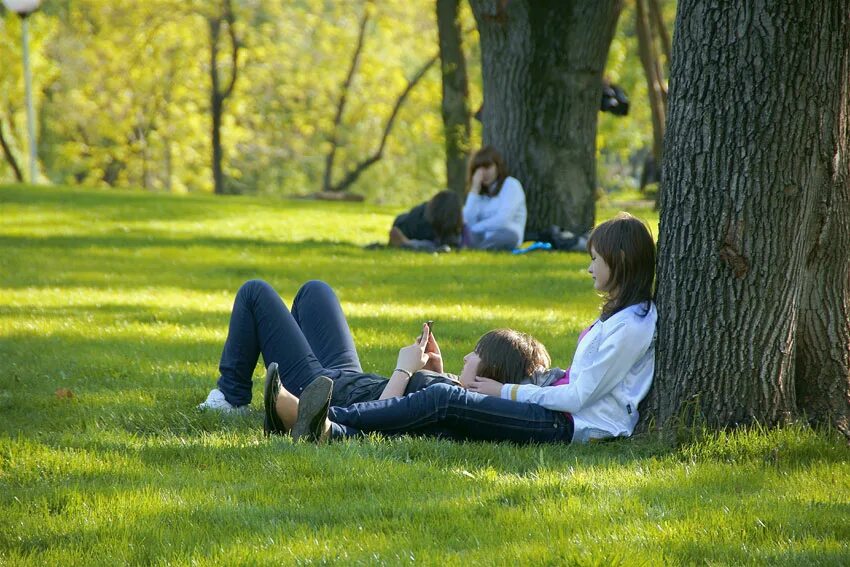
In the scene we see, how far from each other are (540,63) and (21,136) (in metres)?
36.0

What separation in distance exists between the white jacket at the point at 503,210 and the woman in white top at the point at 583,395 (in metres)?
8.07

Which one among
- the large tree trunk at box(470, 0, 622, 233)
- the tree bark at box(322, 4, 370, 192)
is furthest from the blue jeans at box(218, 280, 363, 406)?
the tree bark at box(322, 4, 370, 192)

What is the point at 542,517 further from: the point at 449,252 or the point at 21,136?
the point at 21,136

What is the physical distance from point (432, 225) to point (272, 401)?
912 cm

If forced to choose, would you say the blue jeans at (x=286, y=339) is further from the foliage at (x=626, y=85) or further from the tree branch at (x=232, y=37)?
the tree branch at (x=232, y=37)

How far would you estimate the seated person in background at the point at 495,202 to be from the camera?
13266mm

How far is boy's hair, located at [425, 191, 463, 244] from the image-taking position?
532 inches

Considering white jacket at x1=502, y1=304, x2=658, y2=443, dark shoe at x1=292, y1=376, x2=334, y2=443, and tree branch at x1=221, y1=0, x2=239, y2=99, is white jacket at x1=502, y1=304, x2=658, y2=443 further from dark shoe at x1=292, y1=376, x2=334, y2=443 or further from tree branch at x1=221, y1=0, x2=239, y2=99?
tree branch at x1=221, y1=0, x2=239, y2=99

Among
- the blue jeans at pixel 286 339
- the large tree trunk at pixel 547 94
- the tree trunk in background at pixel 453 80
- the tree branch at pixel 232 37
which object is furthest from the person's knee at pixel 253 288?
the tree branch at pixel 232 37

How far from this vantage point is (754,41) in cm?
474

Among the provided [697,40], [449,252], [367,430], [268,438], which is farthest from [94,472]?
[449,252]

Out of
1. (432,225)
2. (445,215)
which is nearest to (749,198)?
(445,215)

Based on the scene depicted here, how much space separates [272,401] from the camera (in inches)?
Answer: 198

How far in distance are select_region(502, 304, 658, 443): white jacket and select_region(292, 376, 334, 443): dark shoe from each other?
890 millimetres
